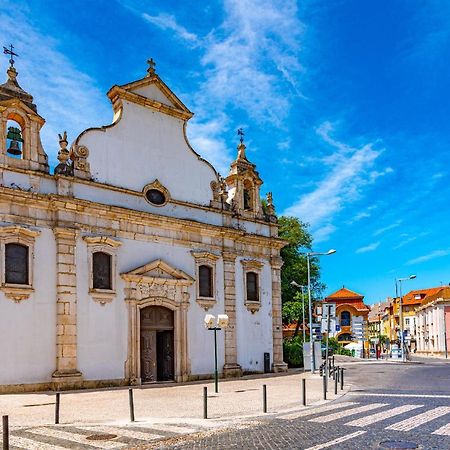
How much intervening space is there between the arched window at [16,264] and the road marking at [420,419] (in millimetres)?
14536

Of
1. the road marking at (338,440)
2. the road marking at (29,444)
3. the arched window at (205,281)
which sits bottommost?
the road marking at (29,444)

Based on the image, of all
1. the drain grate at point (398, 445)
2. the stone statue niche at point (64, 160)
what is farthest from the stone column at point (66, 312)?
the drain grate at point (398, 445)

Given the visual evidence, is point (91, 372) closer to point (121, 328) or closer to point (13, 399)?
point (121, 328)

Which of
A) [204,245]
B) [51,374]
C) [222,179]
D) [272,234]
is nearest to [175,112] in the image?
[222,179]

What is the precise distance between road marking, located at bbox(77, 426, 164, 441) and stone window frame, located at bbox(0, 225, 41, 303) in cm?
969

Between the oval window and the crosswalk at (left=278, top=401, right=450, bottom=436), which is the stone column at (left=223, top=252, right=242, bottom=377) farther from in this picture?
the crosswalk at (left=278, top=401, right=450, bottom=436)

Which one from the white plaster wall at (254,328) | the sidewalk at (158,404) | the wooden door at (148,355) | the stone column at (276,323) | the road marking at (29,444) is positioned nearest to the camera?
the road marking at (29,444)

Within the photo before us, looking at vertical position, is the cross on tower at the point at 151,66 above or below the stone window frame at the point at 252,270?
above

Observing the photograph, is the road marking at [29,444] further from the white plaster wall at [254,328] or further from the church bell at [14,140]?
the white plaster wall at [254,328]

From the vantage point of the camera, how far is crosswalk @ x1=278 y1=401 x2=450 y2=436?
37.9ft

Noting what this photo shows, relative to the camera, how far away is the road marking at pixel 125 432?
36.0 feet

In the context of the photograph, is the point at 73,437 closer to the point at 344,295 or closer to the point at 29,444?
the point at 29,444

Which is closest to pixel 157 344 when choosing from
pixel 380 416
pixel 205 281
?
pixel 205 281

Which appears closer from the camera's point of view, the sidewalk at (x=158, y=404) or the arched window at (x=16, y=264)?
the sidewalk at (x=158, y=404)
